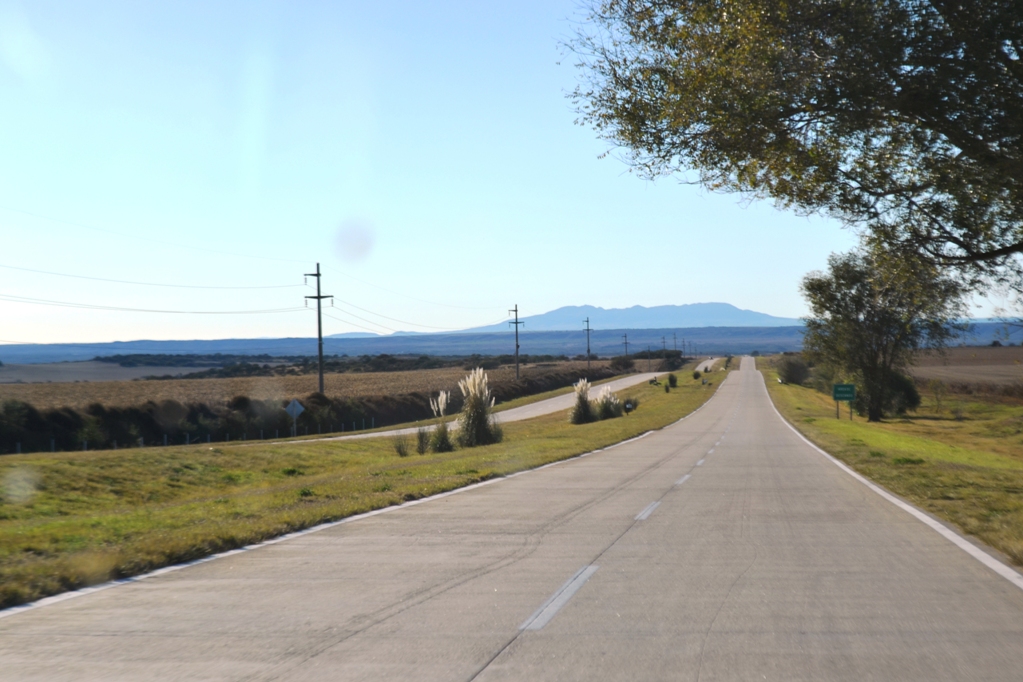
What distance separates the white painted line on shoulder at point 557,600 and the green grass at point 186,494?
4.15m

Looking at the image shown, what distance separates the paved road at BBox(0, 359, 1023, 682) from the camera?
561 centimetres

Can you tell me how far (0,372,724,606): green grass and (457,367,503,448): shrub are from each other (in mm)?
1497

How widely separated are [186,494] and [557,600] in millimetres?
19622

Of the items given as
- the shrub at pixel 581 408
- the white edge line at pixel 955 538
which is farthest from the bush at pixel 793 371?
the white edge line at pixel 955 538

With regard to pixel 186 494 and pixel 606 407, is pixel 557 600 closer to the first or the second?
pixel 186 494

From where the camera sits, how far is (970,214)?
14.1 metres

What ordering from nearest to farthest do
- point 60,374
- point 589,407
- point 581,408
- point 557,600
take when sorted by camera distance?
1. point 557,600
2. point 581,408
3. point 589,407
4. point 60,374

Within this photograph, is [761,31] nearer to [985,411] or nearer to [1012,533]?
[1012,533]

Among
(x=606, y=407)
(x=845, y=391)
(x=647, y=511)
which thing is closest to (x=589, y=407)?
(x=606, y=407)

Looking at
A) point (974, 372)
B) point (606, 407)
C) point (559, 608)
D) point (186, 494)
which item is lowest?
point (186, 494)

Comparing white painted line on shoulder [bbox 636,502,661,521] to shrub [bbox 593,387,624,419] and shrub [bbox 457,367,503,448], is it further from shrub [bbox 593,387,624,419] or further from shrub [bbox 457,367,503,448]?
shrub [bbox 593,387,624,419]

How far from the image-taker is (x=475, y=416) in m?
31.2

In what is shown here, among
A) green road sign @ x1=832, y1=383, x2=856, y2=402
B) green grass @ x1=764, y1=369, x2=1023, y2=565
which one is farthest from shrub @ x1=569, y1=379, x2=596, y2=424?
green road sign @ x1=832, y1=383, x2=856, y2=402

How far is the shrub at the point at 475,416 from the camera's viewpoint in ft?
102
